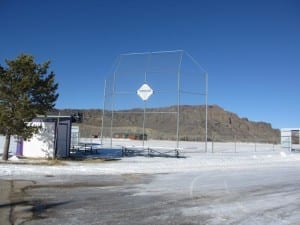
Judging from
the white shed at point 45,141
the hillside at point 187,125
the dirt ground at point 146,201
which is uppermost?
the hillside at point 187,125

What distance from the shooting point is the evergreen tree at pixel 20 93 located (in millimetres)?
22344

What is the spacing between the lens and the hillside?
34.8 m

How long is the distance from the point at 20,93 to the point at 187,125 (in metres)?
27.0

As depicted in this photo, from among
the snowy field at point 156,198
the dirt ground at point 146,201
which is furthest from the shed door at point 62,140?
the dirt ground at point 146,201

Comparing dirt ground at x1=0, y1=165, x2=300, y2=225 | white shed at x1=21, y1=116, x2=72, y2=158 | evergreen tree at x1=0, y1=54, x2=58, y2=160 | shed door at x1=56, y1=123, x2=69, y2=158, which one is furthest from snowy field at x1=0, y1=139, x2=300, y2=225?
shed door at x1=56, y1=123, x2=69, y2=158

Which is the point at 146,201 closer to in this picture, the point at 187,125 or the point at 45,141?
the point at 45,141

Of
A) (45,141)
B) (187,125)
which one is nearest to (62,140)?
(45,141)

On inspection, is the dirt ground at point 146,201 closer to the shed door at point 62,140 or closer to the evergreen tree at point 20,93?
the evergreen tree at point 20,93

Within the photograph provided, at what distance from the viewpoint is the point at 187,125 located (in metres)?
47.7

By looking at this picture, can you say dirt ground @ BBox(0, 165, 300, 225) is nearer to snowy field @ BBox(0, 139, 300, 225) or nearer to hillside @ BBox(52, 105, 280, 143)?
snowy field @ BBox(0, 139, 300, 225)

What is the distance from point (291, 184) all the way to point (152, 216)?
25.1ft

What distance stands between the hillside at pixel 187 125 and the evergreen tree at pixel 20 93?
9.29 meters

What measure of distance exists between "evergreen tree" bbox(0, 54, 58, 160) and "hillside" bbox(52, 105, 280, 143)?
9295 millimetres

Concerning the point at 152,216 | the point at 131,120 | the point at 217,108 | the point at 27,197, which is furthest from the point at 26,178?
the point at 217,108
